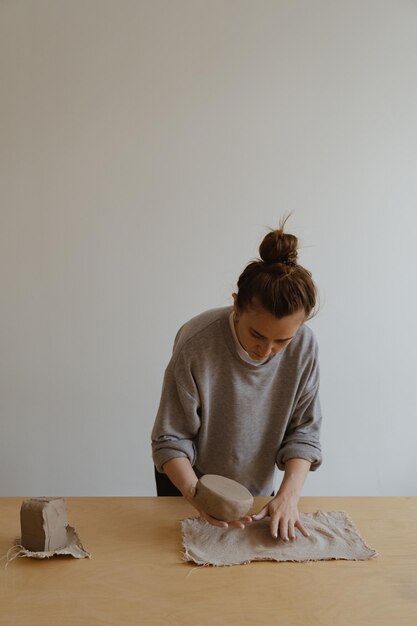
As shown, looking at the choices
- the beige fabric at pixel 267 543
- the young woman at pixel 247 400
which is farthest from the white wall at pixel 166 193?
the beige fabric at pixel 267 543

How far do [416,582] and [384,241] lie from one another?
1.84 meters

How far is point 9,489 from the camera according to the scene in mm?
3012

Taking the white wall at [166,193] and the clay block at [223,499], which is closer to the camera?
the clay block at [223,499]

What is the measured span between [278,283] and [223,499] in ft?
1.75

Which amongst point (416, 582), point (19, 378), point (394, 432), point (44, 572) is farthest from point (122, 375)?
point (416, 582)

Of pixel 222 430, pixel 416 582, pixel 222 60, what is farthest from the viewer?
pixel 222 60

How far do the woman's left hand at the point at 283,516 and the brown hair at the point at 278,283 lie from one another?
0.48 metres

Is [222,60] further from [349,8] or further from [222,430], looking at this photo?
[222,430]

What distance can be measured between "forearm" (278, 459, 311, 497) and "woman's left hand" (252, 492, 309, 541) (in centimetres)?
2

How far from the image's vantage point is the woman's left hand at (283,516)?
1617mm

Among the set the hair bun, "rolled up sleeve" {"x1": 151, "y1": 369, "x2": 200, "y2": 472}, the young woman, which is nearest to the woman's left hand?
the young woman

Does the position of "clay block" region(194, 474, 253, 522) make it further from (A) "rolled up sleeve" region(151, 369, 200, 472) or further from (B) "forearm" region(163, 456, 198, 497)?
(A) "rolled up sleeve" region(151, 369, 200, 472)

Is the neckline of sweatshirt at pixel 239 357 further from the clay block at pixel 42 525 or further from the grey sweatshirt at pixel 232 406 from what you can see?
the clay block at pixel 42 525

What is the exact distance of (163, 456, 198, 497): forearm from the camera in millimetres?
Answer: 1689
